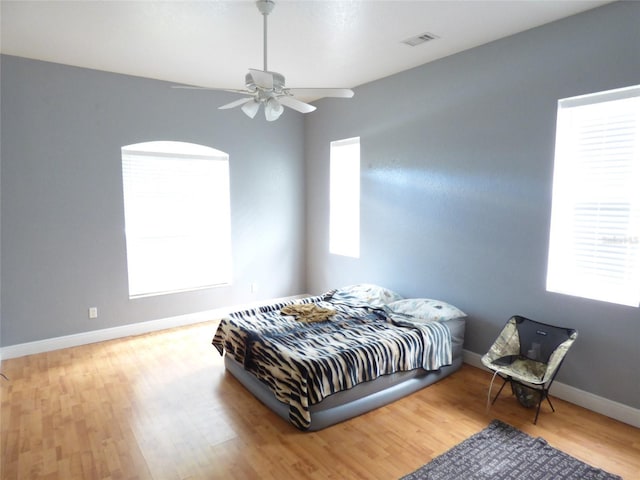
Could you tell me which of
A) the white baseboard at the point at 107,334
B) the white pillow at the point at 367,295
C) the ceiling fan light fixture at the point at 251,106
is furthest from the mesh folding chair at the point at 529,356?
the white baseboard at the point at 107,334

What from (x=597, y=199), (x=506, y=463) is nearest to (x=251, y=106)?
(x=597, y=199)

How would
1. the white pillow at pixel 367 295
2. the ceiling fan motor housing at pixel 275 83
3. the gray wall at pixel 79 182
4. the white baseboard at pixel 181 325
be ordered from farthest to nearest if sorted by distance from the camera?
the white pillow at pixel 367 295, the gray wall at pixel 79 182, the white baseboard at pixel 181 325, the ceiling fan motor housing at pixel 275 83

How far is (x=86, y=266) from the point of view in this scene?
13.5 feet

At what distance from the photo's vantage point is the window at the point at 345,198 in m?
5.03

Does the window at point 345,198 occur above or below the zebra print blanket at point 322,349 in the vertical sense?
above

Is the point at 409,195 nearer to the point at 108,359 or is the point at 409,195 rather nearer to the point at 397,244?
the point at 397,244

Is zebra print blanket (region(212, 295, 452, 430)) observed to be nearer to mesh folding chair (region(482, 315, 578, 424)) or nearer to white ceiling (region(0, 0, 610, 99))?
mesh folding chair (region(482, 315, 578, 424))

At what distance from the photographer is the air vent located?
3205mm

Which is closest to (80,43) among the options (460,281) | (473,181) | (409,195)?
(409,195)

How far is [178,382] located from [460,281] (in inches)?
111

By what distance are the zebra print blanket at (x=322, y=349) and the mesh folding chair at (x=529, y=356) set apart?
47cm

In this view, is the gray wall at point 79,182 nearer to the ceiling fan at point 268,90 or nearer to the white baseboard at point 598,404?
the ceiling fan at point 268,90

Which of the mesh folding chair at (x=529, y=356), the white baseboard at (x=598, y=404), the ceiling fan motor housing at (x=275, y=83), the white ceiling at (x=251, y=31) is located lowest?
the white baseboard at (x=598, y=404)

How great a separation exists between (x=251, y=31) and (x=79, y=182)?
2.46 meters
